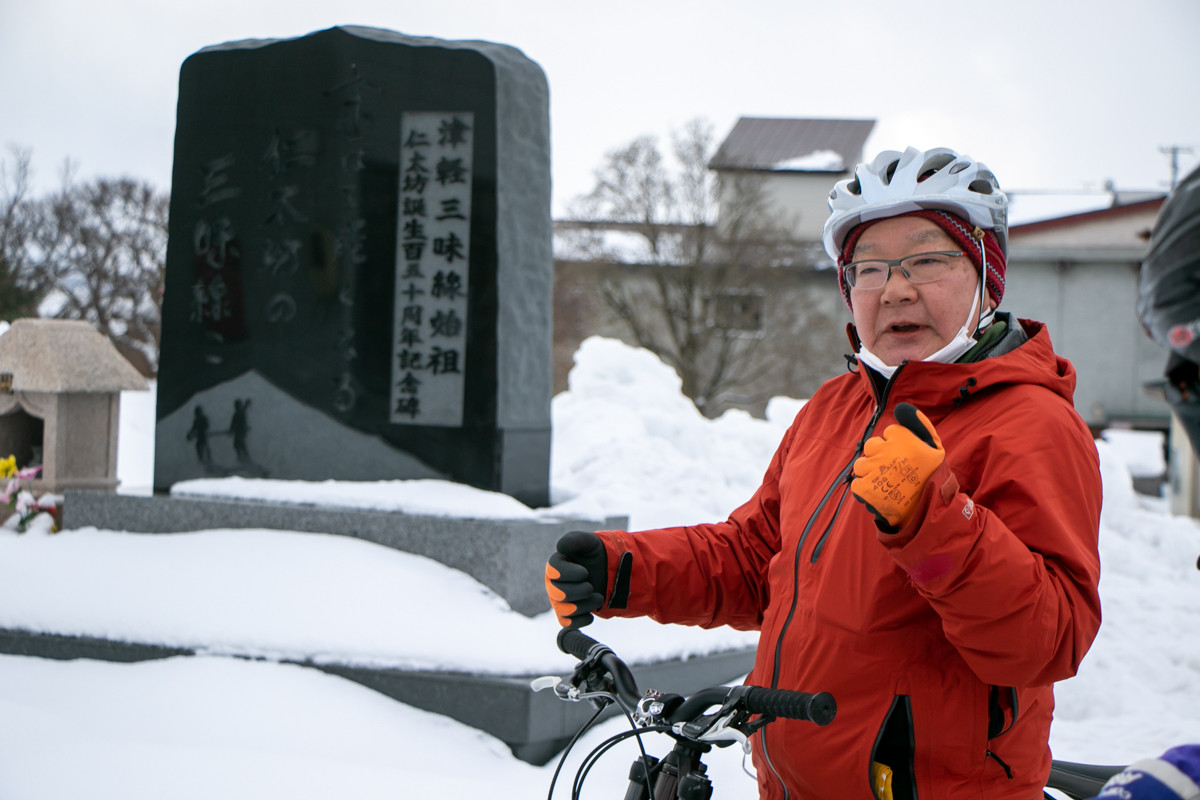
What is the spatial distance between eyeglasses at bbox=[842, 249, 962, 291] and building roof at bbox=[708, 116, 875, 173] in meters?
26.2

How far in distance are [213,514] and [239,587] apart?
2.82 ft

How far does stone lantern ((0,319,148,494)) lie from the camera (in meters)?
6.28

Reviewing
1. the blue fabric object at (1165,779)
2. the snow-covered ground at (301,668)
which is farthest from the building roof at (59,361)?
the blue fabric object at (1165,779)

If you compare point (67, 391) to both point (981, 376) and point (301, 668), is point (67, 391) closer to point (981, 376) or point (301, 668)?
point (301, 668)

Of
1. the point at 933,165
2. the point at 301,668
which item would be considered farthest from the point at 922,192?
the point at 301,668

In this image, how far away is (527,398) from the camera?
5406 mm

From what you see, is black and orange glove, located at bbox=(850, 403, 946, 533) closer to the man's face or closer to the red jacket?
the red jacket

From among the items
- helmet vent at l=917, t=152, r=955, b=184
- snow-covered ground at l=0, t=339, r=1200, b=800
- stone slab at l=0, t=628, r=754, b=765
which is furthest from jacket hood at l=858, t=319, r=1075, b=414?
stone slab at l=0, t=628, r=754, b=765

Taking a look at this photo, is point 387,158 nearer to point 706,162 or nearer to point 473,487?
point 473,487

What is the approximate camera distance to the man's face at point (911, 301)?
1753 mm

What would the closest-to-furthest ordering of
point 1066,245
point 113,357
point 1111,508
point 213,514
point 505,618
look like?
point 505,618, point 213,514, point 113,357, point 1111,508, point 1066,245

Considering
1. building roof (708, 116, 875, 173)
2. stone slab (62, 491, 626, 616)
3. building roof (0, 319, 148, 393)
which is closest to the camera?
stone slab (62, 491, 626, 616)

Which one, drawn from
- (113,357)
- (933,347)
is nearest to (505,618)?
(933,347)

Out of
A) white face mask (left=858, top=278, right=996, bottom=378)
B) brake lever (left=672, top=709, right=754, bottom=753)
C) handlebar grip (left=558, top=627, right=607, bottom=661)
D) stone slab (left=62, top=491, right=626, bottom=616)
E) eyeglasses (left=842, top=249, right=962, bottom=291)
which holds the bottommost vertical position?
stone slab (left=62, top=491, right=626, bottom=616)
